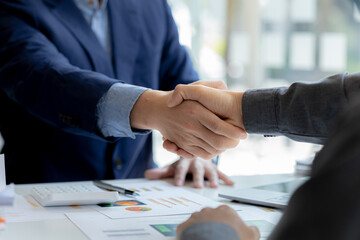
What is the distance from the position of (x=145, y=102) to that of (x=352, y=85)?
0.52m

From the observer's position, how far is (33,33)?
4.66ft

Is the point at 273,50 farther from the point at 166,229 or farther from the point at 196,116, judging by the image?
the point at 166,229

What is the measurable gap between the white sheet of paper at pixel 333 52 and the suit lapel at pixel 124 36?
11.4ft

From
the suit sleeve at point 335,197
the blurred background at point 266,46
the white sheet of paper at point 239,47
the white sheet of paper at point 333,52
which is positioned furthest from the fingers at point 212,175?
the white sheet of paper at point 239,47

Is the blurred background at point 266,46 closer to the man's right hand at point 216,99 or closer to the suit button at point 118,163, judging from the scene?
the suit button at point 118,163

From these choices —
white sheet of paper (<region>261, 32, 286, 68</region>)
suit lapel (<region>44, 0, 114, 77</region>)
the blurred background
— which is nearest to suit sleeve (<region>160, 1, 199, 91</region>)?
suit lapel (<region>44, 0, 114, 77</region>)

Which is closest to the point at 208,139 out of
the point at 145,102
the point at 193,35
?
the point at 145,102

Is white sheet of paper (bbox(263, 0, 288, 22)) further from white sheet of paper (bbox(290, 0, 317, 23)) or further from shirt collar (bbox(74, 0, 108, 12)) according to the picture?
shirt collar (bbox(74, 0, 108, 12))

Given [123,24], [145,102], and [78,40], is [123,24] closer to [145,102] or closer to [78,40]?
[78,40]

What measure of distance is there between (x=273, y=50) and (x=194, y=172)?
3931 millimetres

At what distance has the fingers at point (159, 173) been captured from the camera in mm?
1386

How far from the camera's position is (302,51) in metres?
4.90

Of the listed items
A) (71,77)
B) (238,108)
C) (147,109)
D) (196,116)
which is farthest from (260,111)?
(71,77)

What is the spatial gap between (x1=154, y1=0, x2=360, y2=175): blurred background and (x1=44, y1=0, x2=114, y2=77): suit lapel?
308 centimetres
